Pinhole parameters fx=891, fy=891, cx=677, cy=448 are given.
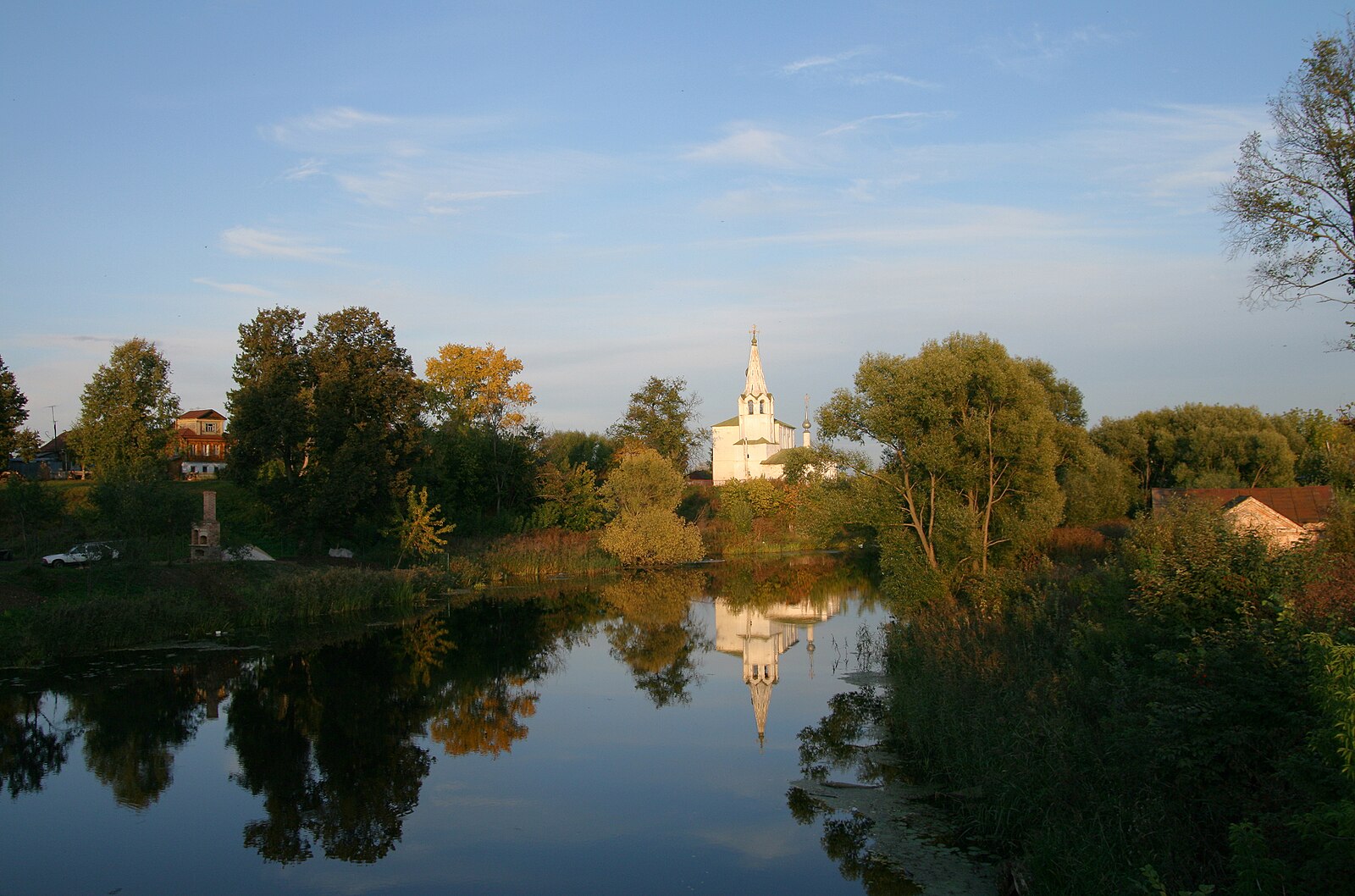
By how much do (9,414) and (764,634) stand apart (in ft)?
94.9

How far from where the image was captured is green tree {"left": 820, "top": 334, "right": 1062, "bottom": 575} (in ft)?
72.7

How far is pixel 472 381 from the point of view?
54.2m

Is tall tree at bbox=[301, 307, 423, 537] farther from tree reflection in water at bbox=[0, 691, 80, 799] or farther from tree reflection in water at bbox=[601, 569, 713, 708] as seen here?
tree reflection in water at bbox=[0, 691, 80, 799]

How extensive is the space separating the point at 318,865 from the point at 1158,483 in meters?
56.5

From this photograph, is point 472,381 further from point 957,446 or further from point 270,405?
point 957,446

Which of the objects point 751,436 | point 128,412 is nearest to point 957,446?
point 128,412

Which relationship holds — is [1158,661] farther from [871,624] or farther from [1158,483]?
[1158,483]

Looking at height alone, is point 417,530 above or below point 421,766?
above

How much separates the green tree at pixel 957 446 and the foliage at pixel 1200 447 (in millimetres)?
26814

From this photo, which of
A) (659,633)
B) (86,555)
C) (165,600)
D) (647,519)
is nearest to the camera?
(165,600)

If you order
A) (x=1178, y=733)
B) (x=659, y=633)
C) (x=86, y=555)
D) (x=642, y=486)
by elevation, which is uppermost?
(x=642, y=486)

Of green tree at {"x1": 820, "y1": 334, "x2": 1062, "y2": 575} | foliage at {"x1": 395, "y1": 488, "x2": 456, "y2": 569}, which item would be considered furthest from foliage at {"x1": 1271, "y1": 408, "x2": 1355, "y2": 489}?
foliage at {"x1": 395, "y1": 488, "x2": 456, "y2": 569}

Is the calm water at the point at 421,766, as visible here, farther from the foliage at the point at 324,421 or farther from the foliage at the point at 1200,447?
the foliage at the point at 1200,447

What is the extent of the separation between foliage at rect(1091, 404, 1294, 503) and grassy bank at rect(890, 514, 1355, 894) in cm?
3932
